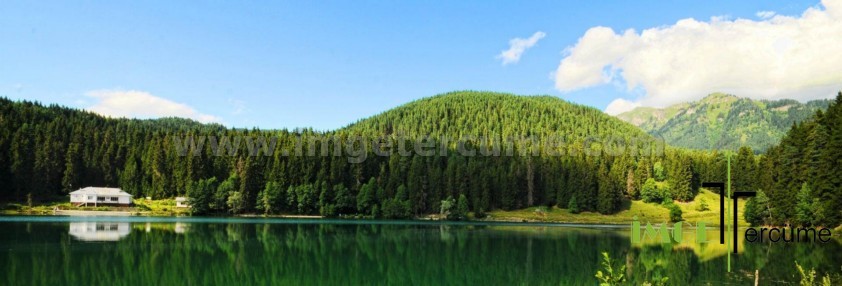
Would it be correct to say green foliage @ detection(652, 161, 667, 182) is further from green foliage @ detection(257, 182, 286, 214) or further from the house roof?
the house roof

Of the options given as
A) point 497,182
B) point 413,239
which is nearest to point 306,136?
point 497,182

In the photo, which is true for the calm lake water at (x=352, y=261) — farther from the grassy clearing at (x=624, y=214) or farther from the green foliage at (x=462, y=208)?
the grassy clearing at (x=624, y=214)

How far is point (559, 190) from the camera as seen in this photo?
495ft

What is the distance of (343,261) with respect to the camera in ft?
159

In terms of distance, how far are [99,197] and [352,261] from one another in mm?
105705

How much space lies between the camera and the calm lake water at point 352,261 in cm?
3841

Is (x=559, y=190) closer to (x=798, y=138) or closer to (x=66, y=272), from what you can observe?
(x=798, y=138)

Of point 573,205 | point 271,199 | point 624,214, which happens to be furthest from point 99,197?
point 624,214

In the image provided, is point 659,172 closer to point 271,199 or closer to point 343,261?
point 271,199

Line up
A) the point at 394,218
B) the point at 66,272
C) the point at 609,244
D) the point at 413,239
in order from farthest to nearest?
the point at 394,218, the point at 413,239, the point at 609,244, the point at 66,272

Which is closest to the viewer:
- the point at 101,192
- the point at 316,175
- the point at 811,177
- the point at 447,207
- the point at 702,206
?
the point at 811,177

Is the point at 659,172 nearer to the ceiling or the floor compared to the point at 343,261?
nearer to the ceiling

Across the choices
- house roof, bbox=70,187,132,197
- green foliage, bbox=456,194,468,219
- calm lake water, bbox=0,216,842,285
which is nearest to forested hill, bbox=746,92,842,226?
calm lake water, bbox=0,216,842,285

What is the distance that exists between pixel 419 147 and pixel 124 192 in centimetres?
7566
